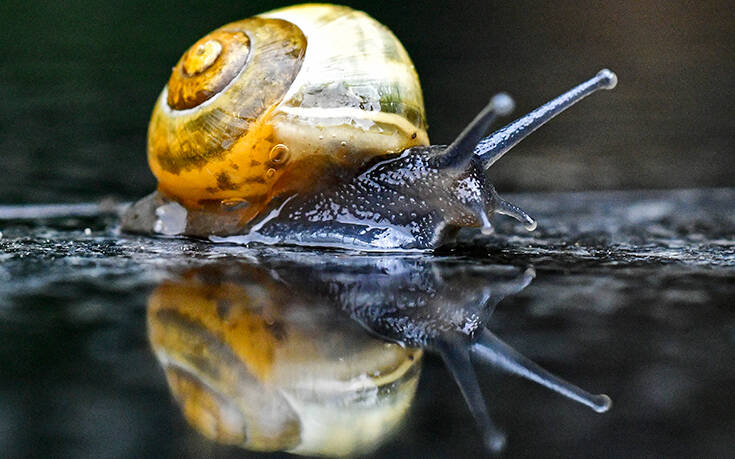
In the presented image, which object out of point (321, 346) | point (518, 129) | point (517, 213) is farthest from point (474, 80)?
point (321, 346)

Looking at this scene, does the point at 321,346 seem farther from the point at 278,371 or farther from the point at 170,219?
the point at 170,219

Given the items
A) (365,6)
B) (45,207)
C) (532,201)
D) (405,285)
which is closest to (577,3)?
(365,6)

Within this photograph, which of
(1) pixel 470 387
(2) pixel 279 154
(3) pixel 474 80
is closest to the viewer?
(1) pixel 470 387

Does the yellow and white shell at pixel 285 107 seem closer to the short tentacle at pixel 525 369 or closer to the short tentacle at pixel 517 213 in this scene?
the short tentacle at pixel 517 213

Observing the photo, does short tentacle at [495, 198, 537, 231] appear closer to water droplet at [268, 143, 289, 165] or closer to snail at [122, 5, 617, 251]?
snail at [122, 5, 617, 251]

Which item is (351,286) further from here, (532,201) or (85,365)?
(532,201)

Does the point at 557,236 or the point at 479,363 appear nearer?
the point at 479,363

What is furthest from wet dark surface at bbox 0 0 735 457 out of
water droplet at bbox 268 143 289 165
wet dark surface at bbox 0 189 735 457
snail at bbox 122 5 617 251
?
water droplet at bbox 268 143 289 165
